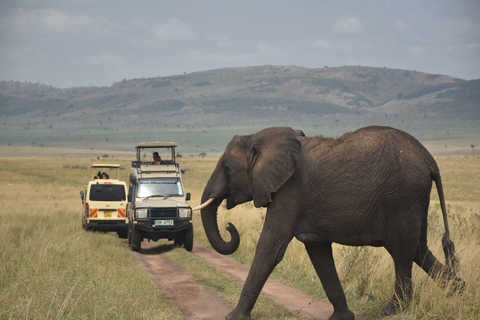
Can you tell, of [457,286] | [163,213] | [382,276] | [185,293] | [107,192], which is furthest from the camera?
[107,192]

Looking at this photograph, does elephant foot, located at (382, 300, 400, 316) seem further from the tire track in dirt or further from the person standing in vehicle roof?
the person standing in vehicle roof

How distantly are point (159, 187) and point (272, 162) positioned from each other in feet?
41.3

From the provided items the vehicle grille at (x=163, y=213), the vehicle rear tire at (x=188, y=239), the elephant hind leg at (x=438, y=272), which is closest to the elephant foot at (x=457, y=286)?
the elephant hind leg at (x=438, y=272)

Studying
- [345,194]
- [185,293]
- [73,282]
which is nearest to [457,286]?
[345,194]

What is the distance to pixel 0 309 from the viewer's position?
9305mm

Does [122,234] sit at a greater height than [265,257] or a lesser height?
lesser

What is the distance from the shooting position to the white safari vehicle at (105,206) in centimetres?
2311

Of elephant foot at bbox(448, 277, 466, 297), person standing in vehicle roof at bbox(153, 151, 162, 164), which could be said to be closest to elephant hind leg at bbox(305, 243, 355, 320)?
elephant foot at bbox(448, 277, 466, 297)

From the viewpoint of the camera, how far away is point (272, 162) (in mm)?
8875

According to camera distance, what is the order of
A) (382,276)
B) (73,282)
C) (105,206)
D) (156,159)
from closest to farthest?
(382,276), (73,282), (156,159), (105,206)

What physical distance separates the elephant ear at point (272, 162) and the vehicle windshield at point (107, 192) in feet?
50.8

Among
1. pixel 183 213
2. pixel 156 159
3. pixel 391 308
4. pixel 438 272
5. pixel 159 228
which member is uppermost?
pixel 156 159

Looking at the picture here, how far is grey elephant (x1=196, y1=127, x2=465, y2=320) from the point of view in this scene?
8578 mm

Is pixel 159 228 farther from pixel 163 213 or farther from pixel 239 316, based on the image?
pixel 239 316
